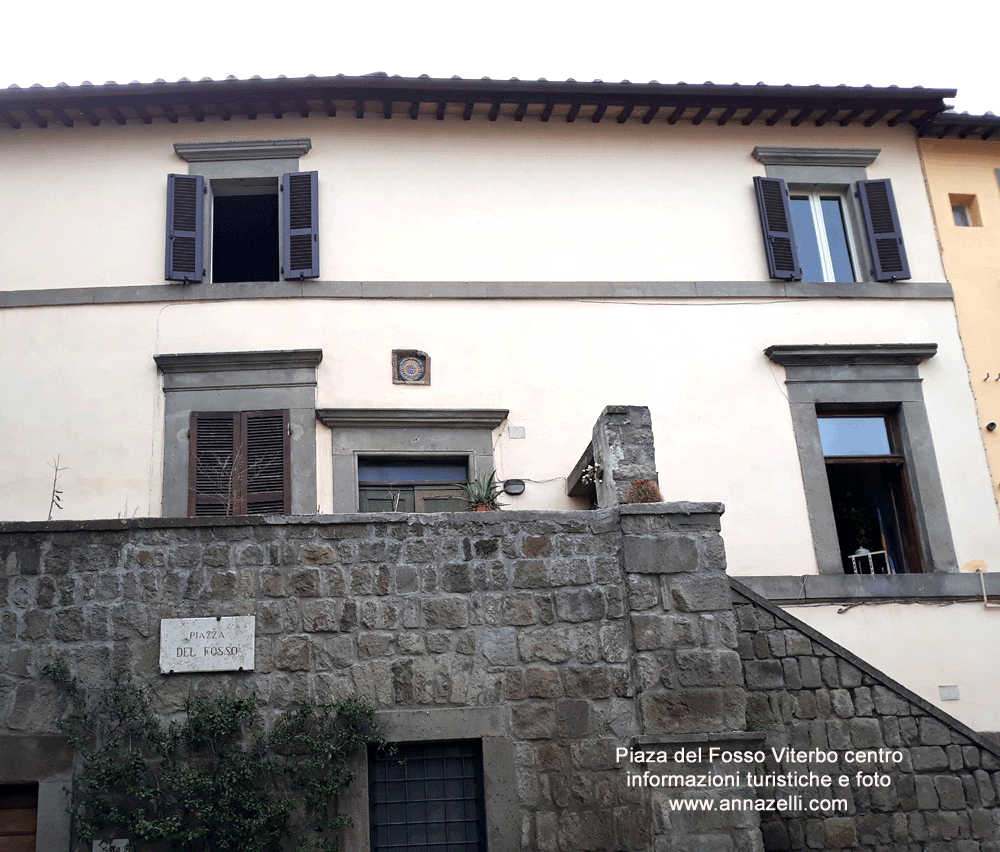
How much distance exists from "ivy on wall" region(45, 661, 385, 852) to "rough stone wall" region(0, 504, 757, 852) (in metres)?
0.15

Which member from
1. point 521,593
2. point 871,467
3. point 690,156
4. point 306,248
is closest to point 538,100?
point 690,156

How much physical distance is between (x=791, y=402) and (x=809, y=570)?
1734 mm

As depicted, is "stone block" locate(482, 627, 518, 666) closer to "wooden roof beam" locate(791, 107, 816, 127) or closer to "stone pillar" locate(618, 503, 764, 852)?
"stone pillar" locate(618, 503, 764, 852)

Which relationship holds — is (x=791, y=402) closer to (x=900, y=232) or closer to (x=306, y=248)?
(x=900, y=232)

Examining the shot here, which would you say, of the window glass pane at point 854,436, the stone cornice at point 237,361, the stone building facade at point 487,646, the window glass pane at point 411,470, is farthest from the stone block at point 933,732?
the stone cornice at point 237,361

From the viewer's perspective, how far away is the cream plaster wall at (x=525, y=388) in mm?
10000

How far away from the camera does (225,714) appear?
658 centimetres

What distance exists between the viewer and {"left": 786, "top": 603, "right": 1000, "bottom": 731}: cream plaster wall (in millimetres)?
9781

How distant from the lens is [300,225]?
1077 cm

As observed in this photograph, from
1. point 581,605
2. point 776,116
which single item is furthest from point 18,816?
point 776,116

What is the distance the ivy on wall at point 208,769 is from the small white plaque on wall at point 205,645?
0.21 m

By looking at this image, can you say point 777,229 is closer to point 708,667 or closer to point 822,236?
point 822,236

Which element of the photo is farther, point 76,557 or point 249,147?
point 249,147

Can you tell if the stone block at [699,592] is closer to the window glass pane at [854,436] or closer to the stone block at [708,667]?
the stone block at [708,667]
